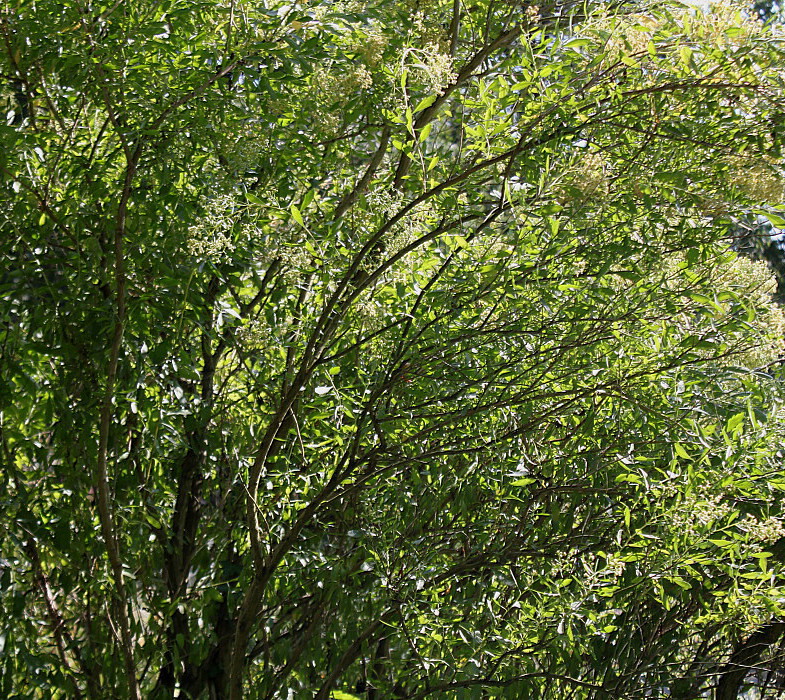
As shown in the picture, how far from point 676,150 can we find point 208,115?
934 mm

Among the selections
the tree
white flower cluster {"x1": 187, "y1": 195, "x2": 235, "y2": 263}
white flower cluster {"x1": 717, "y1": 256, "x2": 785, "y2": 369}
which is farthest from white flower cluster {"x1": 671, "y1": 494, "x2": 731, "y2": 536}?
white flower cluster {"x1": 187, "y1": 195, "x2": 235, "y2": 263}

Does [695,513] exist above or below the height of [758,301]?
below

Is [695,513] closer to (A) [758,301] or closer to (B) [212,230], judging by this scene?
(A) [758,301]

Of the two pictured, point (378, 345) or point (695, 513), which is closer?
point (695, 513)

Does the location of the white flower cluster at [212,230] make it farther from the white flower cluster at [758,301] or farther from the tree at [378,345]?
the white flower cluster at [758,301]

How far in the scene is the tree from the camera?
1.48 metres

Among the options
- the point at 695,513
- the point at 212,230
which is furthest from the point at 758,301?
the point at 212,230

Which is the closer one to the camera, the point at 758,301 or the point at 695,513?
the point at 695,513

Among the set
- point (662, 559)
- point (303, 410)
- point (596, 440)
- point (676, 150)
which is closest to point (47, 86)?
point (303, 410)

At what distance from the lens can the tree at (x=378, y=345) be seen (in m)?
1.48

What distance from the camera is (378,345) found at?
5.80ft

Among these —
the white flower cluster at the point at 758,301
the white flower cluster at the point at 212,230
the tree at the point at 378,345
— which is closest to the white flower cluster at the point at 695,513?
the tree at the point at 378,345

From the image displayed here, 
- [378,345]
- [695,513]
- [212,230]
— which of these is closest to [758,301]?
[695,513]

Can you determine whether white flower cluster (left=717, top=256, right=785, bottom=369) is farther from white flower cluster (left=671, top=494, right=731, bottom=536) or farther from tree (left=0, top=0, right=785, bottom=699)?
white flower cluster (left=671, top=494, right=731, bottom=536)
